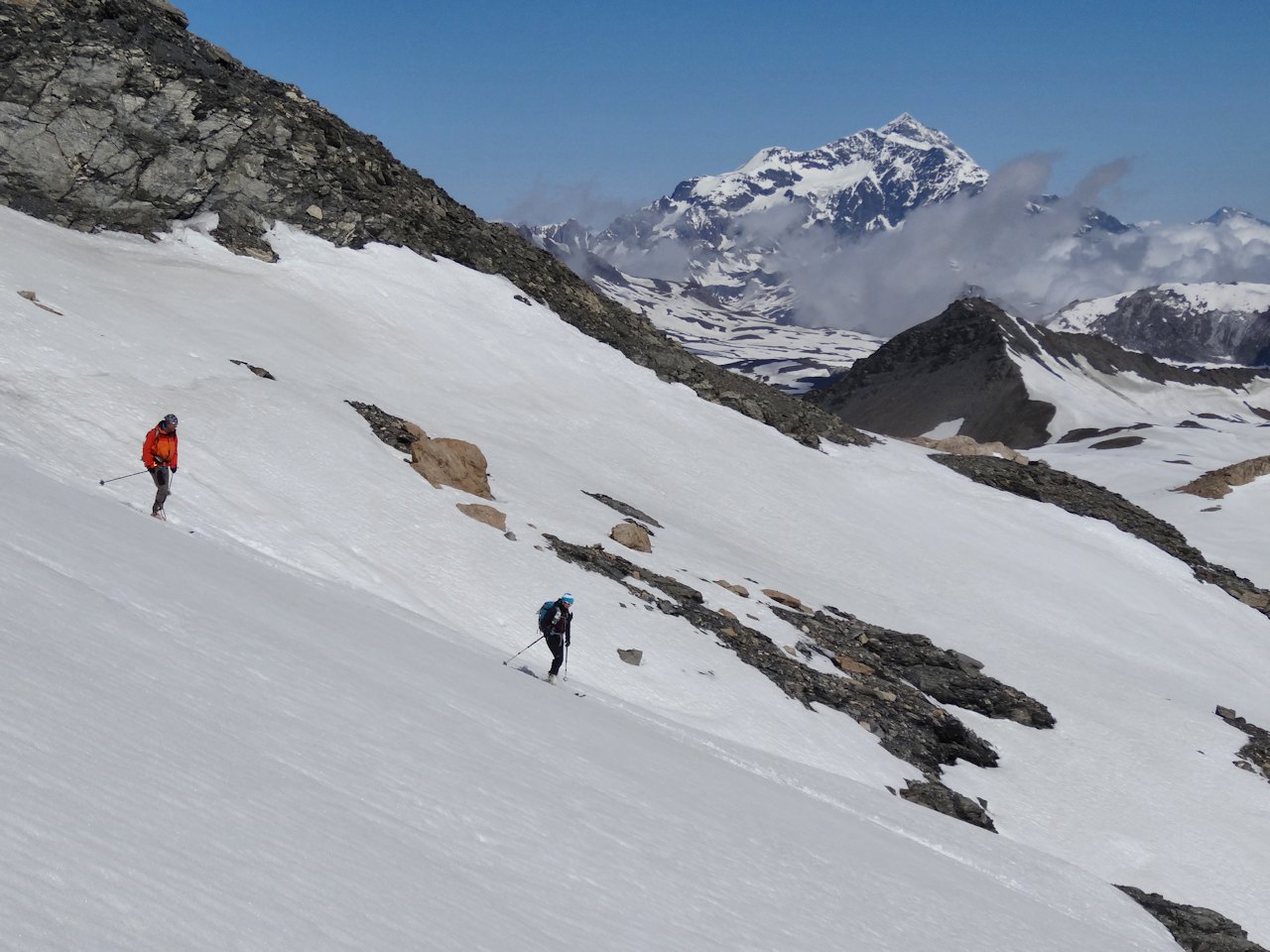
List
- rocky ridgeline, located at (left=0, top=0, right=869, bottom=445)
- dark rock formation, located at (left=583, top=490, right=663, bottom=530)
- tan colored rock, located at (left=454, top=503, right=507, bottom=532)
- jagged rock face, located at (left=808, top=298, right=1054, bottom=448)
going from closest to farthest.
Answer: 1. tan colored rock, located at (left=454, top=503, right=507, bottom=532)
2. dark rock formation, located at (left=583, top=490, right=663, bottom=530)
3. rocky ridgeline, located at (left=0, top=0, right=869, bottom=445)
4. jagged rock face, located at (left=808, top=298, right=1054, bottom=448)

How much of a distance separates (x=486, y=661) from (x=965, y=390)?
167m

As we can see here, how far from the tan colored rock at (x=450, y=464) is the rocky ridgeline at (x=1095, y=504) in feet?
119

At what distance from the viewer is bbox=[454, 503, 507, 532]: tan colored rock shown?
92.7 feet

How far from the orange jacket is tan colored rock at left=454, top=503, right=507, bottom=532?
397 inches

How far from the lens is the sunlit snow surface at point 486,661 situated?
6418 millimetres

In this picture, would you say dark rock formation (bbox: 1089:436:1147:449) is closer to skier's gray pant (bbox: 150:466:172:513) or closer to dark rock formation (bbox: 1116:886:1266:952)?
dark rock formation (bbox: 1116:886:1266:952)

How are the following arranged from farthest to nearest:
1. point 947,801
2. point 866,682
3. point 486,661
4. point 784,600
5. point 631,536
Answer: point 784,600 → point 631,536 → point 866,682 → point 947,801 → point 486,661

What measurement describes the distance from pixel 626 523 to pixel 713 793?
60.8 ft

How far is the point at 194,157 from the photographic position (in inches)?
1802

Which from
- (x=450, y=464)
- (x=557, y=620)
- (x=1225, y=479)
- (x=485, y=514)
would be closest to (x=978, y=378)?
(x=1225, y=479)

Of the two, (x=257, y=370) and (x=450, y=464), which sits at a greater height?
(x=257, y=370)

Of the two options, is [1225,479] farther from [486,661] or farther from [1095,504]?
[486,661]

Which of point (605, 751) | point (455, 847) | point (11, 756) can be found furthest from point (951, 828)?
point (11, 756)

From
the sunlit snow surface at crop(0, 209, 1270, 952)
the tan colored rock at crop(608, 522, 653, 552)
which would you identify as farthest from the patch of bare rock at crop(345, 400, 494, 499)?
the tan colored rock at crop(608, 522, 653, 552)
